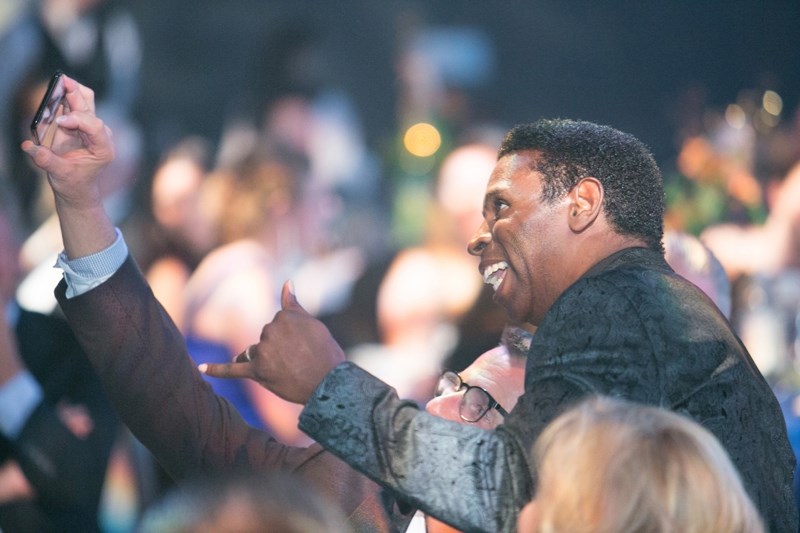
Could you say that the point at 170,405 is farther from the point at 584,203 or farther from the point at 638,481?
the point at 638,481

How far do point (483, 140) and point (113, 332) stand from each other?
3735 millimetres

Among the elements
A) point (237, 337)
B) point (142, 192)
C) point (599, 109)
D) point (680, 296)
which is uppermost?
point (599, 109)

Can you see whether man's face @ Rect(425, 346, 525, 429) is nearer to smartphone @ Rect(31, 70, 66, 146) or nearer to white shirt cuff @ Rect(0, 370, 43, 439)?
smartphone @ Rect(31, 70, 66, 146)

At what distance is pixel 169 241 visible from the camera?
4.43 m

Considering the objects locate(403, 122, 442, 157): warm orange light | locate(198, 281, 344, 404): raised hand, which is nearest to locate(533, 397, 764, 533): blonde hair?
locate(198, 281, 344, 404): raised hand

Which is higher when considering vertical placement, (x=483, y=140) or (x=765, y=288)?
(x=483, y=140)

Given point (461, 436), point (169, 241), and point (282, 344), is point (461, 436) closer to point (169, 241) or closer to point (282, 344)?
point (282, 344)

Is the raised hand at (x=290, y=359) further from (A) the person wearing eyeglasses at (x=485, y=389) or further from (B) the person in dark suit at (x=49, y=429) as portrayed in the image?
(B) the person in dark suit at (x=49, y=429)

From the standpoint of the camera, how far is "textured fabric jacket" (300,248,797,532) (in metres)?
1.43

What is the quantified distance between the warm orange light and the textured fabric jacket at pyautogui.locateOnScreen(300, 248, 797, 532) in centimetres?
377

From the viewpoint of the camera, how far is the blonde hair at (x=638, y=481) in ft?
3.83

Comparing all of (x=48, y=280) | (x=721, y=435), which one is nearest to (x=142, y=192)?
(x=48, y=280)

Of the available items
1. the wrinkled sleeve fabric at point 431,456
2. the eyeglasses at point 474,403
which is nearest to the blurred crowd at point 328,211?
the eyeglasses at point 474,403

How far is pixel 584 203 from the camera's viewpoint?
1.73 m
